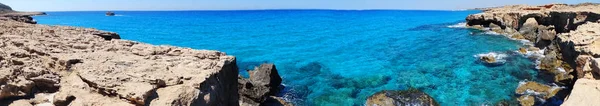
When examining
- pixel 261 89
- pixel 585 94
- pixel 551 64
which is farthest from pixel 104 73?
pixel 551 64

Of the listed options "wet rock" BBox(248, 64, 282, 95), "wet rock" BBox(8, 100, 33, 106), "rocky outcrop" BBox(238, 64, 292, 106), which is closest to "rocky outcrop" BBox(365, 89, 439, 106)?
"rocky outcrop" BBox(238, 64, 292, 106)

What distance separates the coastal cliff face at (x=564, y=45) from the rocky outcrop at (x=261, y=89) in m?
11.9

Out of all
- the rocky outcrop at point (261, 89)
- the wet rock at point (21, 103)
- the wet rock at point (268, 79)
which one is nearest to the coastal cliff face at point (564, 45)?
the rocky outcrop at point (261, 89)

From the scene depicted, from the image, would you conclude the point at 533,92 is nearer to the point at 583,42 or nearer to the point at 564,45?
the point at 564,45

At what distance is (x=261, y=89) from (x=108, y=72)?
9499 mm

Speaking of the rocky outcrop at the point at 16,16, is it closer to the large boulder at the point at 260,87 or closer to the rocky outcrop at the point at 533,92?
the large boulder at the point at 260,87

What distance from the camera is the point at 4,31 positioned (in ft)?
36.4

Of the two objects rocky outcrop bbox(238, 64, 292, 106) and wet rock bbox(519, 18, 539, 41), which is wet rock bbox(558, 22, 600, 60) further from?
wet rock bbox(519, 18, 539, 41)

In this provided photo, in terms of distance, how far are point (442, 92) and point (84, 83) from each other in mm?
17485

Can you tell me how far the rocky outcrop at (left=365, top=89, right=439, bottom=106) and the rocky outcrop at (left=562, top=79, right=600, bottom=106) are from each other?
6.05 m

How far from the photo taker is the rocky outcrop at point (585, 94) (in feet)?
31.0

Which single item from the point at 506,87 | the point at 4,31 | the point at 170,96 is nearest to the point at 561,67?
the point at 506,87

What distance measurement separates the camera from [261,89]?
1698 centimetres

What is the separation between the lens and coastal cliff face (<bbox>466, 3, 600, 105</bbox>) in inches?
461
